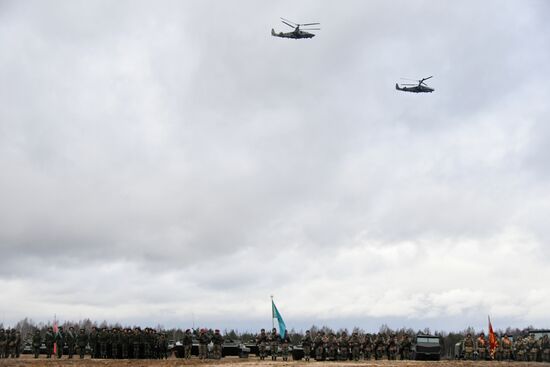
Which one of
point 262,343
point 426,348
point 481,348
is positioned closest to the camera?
point 262,343

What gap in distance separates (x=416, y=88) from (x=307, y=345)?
1398 inches

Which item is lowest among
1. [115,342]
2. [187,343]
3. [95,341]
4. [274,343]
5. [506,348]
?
[506,348]

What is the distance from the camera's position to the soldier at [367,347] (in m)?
45.3

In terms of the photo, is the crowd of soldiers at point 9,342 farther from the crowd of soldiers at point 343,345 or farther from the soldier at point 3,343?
the crowd of soldiers at point 343,345

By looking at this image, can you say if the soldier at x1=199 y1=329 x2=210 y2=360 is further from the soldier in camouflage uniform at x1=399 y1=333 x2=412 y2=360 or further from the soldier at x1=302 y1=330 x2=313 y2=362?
the soldier in camouflage uniform at x1=399 y1=333 x2=412 y2=360

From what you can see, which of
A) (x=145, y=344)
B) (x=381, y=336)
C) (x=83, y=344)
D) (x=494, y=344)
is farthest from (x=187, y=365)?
(x=494, y=344)

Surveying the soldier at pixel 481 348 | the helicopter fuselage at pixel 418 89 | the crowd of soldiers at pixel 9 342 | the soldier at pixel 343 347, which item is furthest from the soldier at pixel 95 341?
the helicopter fuselage at pixel 418 89

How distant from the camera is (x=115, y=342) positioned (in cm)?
4238

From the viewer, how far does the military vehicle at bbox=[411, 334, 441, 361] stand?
44.2m

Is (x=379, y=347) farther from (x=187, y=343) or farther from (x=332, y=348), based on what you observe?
(x=187, y=343)

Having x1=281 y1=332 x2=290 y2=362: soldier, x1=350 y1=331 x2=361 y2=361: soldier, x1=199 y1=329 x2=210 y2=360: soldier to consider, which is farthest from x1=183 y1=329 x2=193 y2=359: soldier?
x1=350 y1=331 x2=361 y2=361: soldier

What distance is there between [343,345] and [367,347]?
2.89 metres

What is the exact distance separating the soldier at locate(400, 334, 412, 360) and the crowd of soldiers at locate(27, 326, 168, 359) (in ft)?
50.3

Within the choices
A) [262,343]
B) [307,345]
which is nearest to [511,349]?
[307,345]
